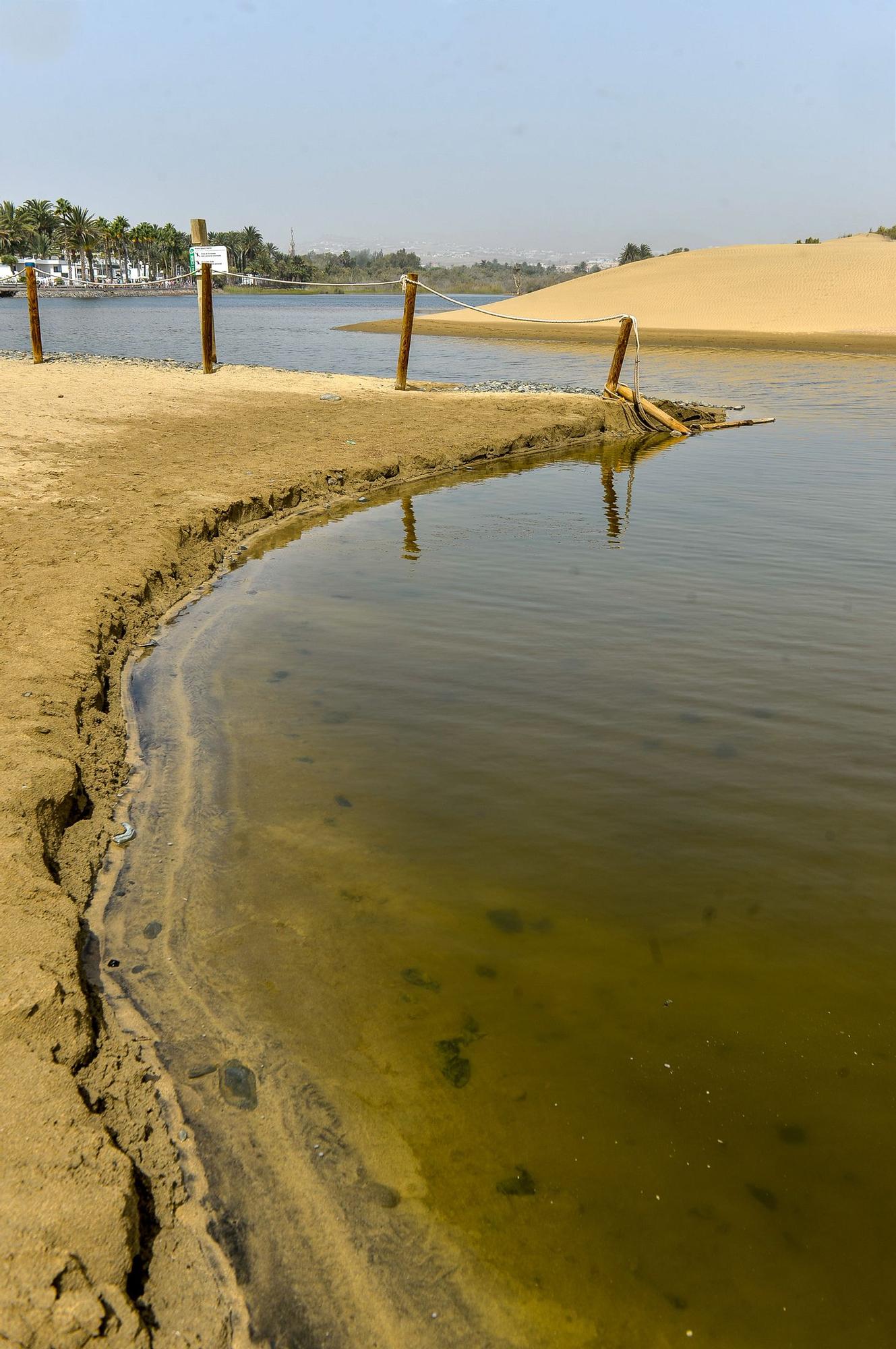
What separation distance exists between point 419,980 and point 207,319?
16979 mm

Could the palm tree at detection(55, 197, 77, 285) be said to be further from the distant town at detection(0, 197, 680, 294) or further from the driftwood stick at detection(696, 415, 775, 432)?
the driftwood stick at detection(696, 415, 775, 432)

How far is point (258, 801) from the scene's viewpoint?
431 centimetres

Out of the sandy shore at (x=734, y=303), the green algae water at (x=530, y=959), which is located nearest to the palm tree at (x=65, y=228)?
the sandy shore at (x=734, y=303)

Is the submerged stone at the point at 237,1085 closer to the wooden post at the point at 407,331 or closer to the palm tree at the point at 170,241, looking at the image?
the wooden post at the point at 407,331

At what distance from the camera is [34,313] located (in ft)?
61.2

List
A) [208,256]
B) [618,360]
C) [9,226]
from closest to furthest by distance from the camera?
[618,360], [208,256], [9,226]

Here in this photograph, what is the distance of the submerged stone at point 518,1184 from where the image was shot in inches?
98.9

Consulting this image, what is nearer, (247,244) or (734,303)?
(734,303)

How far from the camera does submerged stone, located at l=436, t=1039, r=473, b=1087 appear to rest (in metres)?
2.85

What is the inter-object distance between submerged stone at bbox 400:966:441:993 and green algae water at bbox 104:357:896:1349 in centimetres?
1

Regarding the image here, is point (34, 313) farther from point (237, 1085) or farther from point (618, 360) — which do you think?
point (237, 1085)

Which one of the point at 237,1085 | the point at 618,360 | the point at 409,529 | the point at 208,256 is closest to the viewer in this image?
the point at 237,1085

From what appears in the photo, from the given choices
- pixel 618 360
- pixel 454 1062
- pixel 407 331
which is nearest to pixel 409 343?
pixel 407 331

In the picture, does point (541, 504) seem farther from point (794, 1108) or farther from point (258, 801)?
point (794, 1108)
